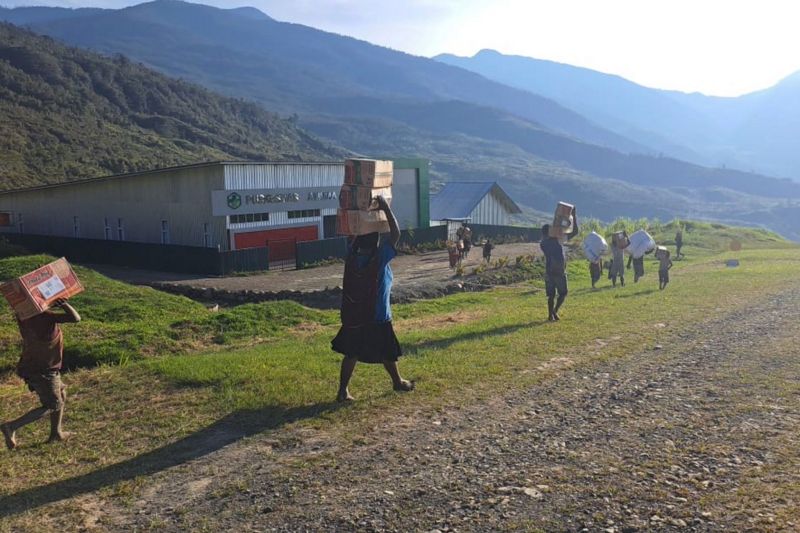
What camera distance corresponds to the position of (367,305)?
847cm

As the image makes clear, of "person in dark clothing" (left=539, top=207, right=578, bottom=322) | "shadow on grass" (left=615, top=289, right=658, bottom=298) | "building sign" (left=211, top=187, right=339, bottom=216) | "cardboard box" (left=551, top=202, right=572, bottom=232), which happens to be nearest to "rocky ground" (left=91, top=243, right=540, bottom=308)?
"building sign" (left=211, top=187, right=339, bottom=216)

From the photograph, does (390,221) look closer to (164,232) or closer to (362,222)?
(362,222)

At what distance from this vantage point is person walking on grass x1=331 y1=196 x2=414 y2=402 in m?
8.48

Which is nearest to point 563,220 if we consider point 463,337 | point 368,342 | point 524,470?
point 463,337

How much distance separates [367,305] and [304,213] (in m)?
29.6

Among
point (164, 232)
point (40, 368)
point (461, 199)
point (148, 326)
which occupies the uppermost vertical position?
point (461, 199)

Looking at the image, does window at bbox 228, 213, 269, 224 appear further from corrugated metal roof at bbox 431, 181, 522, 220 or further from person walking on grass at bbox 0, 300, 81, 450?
person walking on grass at bbox 0, 300, 81, 450

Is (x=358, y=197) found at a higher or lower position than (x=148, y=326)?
higher

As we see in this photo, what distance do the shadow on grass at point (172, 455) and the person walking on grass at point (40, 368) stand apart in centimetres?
131

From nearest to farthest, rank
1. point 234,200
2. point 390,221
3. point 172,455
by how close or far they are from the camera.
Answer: point 172,455 < point 390,221 < point 234,200

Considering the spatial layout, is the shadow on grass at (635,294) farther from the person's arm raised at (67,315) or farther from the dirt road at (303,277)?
the person's arm raised at (67,315)

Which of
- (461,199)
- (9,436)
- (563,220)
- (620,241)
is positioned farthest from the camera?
(461,199)

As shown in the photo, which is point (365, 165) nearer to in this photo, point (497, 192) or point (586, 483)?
point (586, 483)

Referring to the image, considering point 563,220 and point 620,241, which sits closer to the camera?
point 563,220
